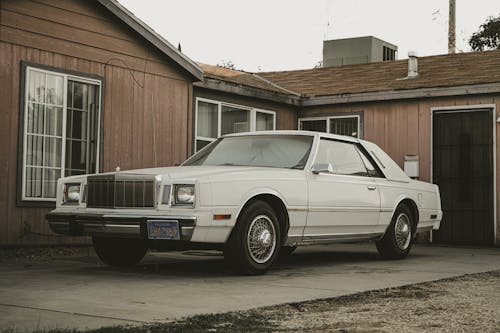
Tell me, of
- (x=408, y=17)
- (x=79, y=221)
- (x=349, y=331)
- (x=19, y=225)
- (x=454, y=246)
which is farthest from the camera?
(x=408, y=17)

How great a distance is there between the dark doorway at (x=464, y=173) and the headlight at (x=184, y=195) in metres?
8.25

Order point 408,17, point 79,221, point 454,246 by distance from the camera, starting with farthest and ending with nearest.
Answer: point 408,17
point 454,246
point 79,221

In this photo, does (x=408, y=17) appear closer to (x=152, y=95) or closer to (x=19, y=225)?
(x=152, y=95)

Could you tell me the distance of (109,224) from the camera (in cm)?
760

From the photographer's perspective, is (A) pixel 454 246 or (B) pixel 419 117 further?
(B) pixel 419 117

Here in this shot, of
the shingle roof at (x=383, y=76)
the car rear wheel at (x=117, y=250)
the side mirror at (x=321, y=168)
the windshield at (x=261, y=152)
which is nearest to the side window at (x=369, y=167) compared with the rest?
the windshield at (x=261, y=152)

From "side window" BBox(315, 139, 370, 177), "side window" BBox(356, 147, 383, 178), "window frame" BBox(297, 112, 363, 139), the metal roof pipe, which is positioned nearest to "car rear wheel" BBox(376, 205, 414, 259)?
"side window" BBox(356, 147, 383, 178)

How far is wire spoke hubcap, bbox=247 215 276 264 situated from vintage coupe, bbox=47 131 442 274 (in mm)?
10

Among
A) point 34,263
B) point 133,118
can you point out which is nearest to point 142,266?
point 34,263

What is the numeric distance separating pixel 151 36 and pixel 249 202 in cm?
528

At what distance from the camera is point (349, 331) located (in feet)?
15.6

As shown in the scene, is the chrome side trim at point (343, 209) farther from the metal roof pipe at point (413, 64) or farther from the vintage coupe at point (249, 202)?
the metal roof pipe at point (413, 64)

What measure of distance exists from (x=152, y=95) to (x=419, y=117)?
215 inches

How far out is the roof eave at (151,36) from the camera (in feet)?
38.0
